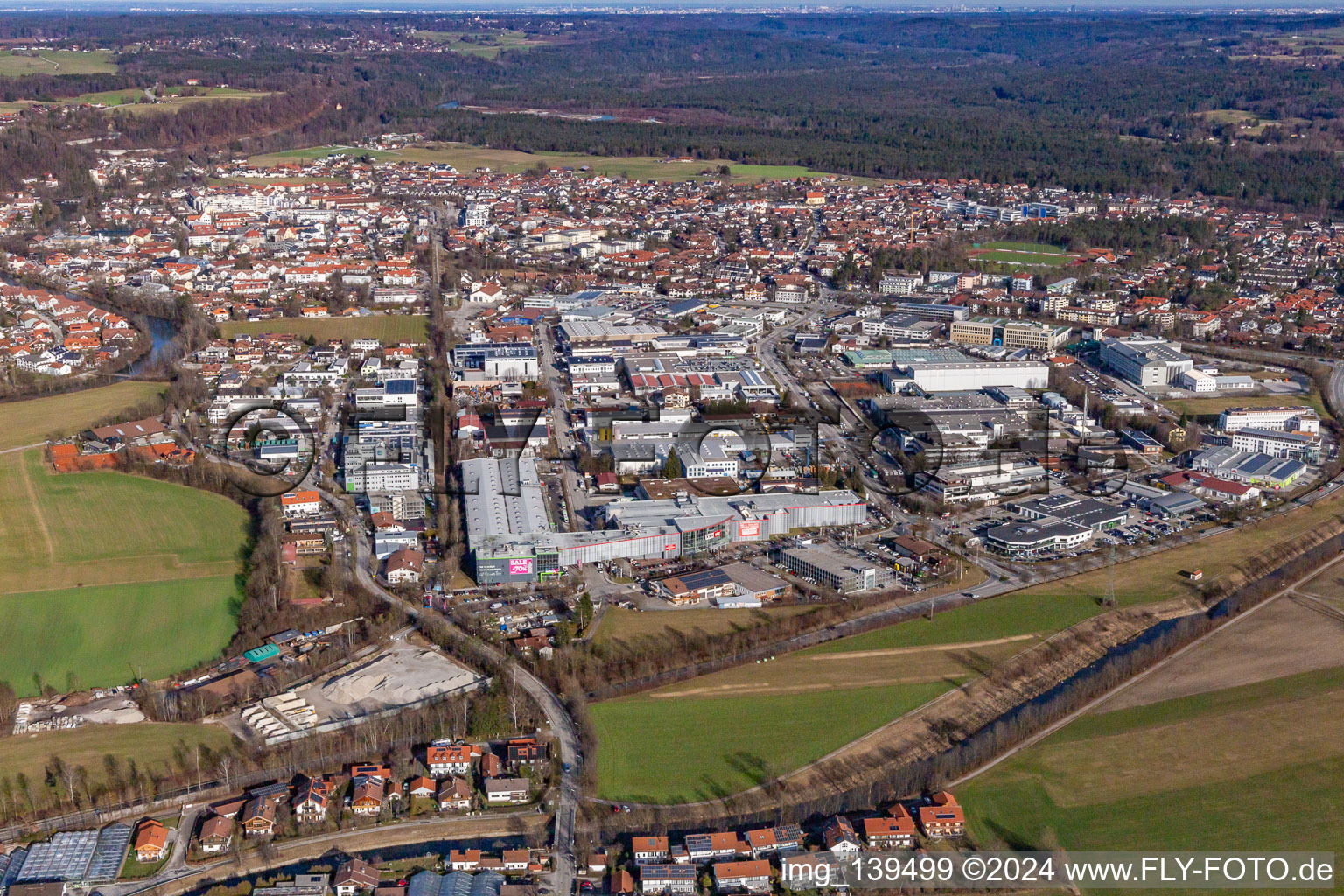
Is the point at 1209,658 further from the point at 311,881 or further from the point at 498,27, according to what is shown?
the point at 498,27

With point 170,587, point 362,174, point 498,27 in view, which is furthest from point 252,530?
point 498,27

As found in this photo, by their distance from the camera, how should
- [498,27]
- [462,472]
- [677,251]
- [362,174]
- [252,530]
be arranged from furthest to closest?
[498,27], [362,174], [677,251], [462,472], [252,530]

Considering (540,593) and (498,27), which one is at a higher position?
(498,27)

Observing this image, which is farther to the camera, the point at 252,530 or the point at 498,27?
the point at 498,27

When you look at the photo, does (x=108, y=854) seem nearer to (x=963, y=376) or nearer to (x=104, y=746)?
(x=104, y=746)

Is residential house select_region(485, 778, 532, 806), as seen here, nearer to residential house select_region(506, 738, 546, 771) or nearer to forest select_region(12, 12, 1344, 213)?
residential house select_region(506, 738, 546, 771)

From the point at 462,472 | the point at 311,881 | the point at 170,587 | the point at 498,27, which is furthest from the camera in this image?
the point at 498,27

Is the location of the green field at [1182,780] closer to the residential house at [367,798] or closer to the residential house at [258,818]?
the residential house at [367,798]
